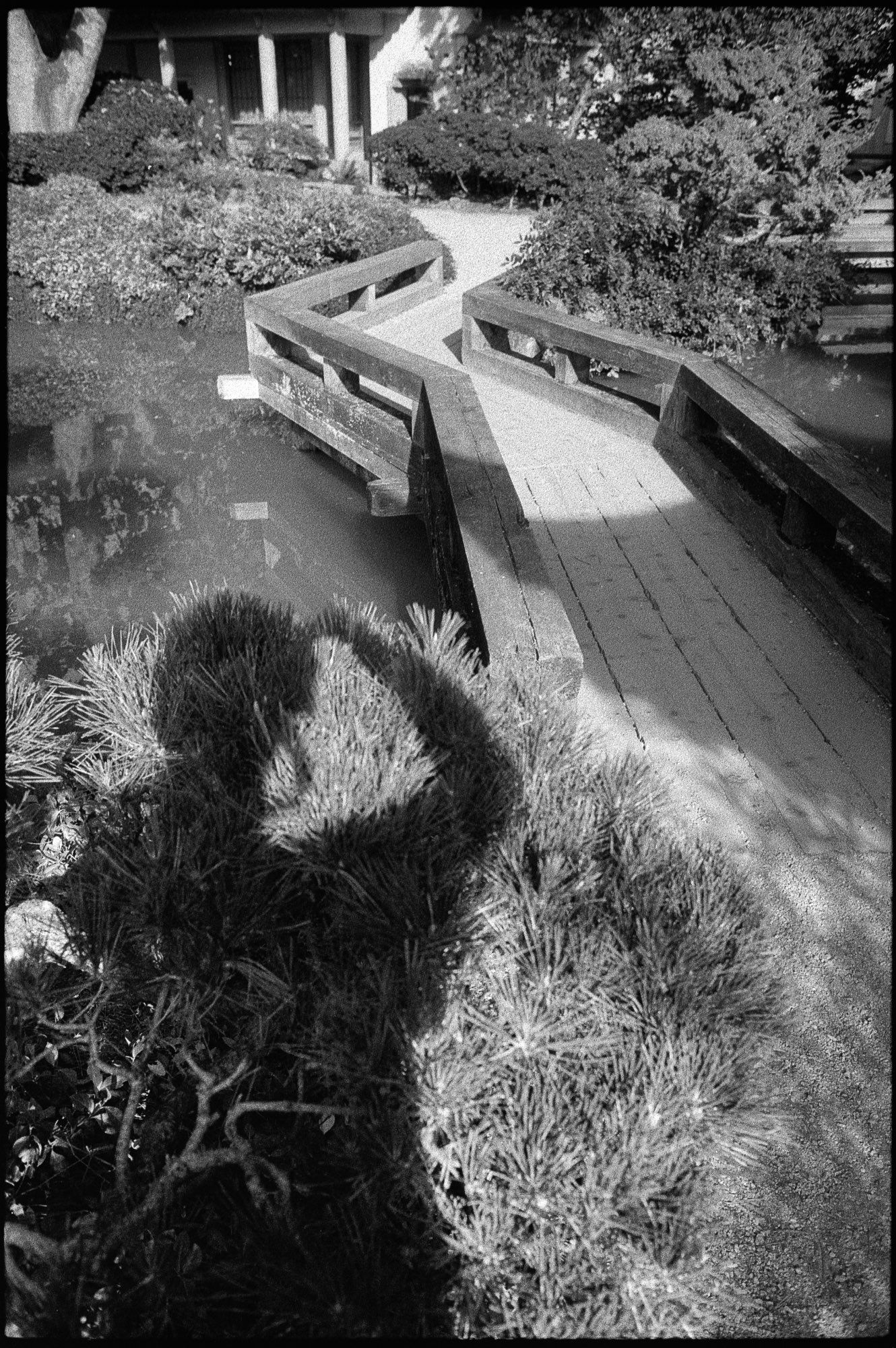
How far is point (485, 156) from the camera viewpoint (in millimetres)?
18891

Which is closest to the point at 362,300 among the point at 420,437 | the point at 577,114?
the point at 420,437

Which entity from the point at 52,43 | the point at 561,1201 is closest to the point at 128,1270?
the point at 561,1201

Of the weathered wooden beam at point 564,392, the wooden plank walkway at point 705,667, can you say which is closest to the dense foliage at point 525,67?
the weathered wooden beam at point 564,392

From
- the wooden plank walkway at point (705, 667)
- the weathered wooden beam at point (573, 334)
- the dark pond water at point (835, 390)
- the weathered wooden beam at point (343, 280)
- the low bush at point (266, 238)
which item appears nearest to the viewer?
the wooden plank walkway at point (705, 667)

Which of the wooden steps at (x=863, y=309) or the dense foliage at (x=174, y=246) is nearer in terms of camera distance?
the wooden steps at (x=863, y=309)

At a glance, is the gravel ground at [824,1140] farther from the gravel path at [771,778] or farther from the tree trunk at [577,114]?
the tree trunk at [577,114]

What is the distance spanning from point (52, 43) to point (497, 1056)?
21.8m

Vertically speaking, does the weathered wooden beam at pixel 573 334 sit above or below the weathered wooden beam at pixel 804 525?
above

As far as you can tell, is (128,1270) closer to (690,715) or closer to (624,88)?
(690,715)

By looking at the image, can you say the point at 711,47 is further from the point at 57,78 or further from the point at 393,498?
the point at 57,78

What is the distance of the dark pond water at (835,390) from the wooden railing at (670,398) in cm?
181

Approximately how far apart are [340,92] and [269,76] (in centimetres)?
162

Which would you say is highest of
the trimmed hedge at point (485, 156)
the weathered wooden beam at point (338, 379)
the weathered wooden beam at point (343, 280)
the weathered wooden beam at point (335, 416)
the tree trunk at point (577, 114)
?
the tree trunk at point (577, 114)

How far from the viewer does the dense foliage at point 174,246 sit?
467 inches
